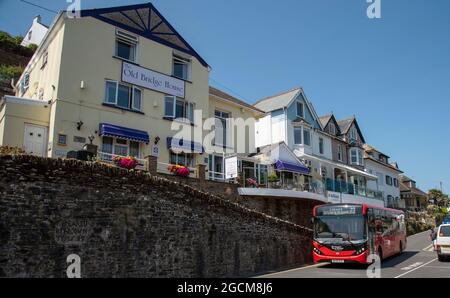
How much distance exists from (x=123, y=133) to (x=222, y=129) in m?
9.28

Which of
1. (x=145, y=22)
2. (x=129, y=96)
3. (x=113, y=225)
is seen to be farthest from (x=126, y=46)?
(x=113, y=225)

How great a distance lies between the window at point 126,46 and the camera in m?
23.4

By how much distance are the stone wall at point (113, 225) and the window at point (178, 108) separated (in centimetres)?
970

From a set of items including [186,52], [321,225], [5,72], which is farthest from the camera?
[5,72]

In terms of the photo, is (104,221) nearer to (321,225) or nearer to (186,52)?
(321,225)

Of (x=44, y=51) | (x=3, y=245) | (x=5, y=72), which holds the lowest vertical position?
(x=3, y=245)

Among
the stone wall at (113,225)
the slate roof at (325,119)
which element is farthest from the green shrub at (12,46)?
the stone wall at (113,225)

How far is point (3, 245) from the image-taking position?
420 inches

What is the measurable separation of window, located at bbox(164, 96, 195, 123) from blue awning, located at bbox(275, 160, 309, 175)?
7.46m

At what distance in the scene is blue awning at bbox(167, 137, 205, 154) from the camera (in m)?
24.1

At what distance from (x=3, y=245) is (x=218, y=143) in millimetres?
18764

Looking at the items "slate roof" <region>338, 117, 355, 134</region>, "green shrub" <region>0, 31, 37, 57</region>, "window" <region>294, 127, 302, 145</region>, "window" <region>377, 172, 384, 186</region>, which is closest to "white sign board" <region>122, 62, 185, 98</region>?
"window" <region>294, 127, 302, 145</region>

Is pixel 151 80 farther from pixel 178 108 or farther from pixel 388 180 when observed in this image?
pixel 388 180

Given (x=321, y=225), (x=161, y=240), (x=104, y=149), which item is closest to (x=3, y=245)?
(x=161, y=240)
